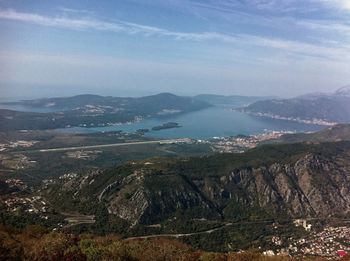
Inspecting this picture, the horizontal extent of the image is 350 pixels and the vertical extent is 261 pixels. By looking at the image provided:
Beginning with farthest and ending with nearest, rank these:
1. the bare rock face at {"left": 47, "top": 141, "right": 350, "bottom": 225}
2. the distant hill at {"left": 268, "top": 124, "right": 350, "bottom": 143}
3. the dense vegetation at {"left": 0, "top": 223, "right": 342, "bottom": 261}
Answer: the distant hill at {"left": 268, "top": 124, "right": 350, "bottom": 143}, the bare rock face at {"left": 47, "top": 141, "right": 350, "bottom": 225}, the dense vegetation at {"left": 0, "top": 223, "right": 342, "bottom": 261}

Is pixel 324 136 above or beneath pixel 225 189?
above

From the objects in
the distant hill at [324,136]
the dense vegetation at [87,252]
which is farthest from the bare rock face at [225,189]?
the distant hill at [324,136]

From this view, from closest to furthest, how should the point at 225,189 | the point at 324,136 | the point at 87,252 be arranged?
the point at 87,252
the point at 225,189
the point at 324,136

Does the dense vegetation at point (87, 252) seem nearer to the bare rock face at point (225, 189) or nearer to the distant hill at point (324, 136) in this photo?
the bare rock face at point (225, 189)

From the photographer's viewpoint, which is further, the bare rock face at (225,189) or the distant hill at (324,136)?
the distant hill at (324,136)

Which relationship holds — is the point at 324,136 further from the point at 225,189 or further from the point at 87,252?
the point at 87,252

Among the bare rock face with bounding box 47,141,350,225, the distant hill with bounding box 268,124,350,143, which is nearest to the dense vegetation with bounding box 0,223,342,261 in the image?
the bare rock face with bounding box 47,141,350,225

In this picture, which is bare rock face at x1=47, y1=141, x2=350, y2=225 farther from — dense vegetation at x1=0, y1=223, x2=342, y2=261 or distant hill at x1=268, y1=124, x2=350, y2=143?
distant hill at x1=268, y1=124, x2=350, y2=143

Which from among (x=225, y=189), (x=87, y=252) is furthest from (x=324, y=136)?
(x=87, y=252)

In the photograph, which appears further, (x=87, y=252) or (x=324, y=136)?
(x=324, y=136)

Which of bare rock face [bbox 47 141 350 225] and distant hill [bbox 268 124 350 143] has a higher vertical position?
distant hill [bbox 268 124 350 143]

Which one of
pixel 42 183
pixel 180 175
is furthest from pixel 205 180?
pixel 42 183
